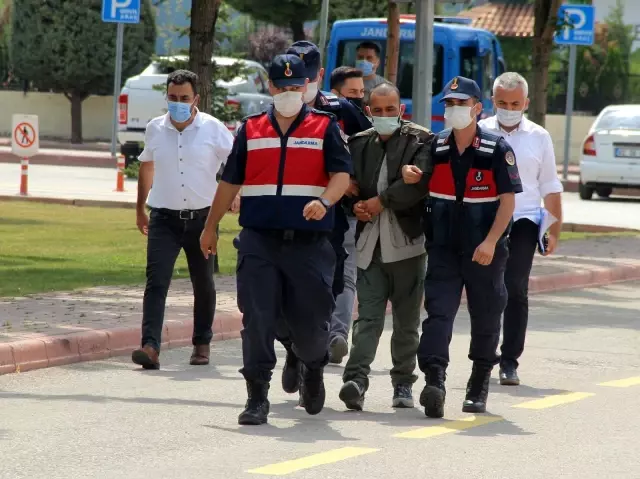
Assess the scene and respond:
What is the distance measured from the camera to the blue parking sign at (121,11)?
101 feet

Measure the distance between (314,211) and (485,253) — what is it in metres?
0.99

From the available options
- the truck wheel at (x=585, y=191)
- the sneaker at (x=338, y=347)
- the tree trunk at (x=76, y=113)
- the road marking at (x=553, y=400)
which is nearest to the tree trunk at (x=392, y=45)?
the sneaker at (x=338, y=347)

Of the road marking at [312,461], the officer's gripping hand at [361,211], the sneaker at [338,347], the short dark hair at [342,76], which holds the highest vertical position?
the short dark hair at [342,76]

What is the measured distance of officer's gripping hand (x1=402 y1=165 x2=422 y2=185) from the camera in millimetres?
8648

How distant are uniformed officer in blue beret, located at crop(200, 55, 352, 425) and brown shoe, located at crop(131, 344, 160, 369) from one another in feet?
6.48

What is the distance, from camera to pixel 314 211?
8.02 meters

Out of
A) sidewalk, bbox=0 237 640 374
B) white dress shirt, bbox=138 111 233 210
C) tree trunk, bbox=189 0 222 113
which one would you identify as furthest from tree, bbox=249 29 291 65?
white dress shirt, bbox=138 111 233 210

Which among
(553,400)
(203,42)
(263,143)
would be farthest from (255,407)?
(203,42)

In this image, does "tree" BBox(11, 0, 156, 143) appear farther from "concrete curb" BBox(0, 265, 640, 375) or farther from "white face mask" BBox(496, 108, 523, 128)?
"white face mask" BBox(496, 108, 523, 128)

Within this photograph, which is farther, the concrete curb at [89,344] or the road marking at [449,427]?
the concrete curb at [89,344]

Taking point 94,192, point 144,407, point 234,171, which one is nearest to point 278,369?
point 144,407

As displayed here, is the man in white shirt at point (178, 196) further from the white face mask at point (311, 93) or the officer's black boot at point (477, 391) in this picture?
the officer's black boot at point (477, 391)

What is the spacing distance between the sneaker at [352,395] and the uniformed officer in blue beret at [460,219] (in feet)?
1.27

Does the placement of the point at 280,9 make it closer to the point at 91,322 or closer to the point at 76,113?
the point at 76,113
